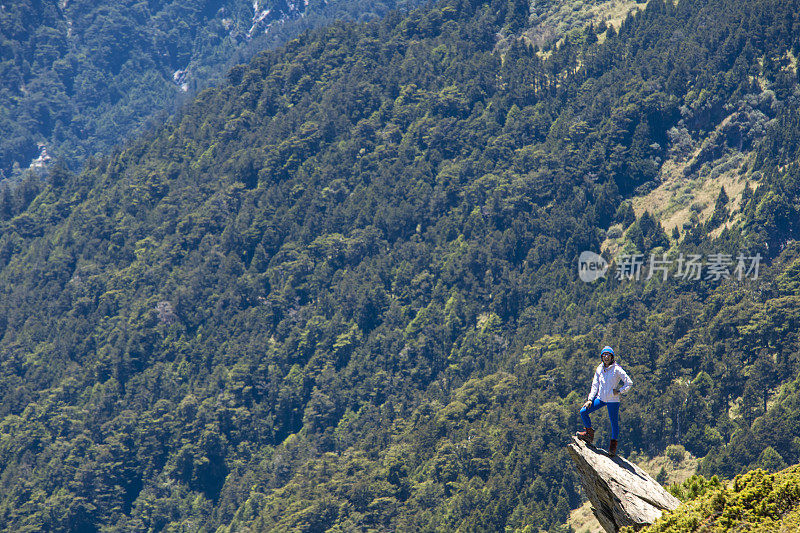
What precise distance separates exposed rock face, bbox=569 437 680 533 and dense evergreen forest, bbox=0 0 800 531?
165 ft

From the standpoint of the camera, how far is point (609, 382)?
22.1m

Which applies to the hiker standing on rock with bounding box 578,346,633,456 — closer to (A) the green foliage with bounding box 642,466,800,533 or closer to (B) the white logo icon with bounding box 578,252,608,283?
(A) the green foliage with bounding box 642,466,800,533

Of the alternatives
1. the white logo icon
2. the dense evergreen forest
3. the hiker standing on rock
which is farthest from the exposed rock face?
the white logo icon

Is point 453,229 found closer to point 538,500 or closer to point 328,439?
point 328,439

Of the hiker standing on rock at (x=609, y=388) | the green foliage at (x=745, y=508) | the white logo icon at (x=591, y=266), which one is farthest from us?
the white logo icon at (x=591, y=266)

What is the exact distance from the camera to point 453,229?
14112 cm

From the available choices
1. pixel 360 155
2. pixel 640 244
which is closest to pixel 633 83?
pixel 640 244

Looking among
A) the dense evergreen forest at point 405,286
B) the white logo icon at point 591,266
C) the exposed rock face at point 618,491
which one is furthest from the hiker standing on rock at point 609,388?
the white logo icon at point 591,266

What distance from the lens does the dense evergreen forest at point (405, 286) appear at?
86.9m

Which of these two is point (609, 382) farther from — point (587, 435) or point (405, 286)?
point (405, 286)

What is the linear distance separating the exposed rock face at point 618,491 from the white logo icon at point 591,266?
97.0 metres

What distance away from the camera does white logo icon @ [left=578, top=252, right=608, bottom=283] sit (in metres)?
119

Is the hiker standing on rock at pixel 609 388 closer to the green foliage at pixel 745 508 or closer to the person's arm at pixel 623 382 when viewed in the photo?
the person's arm at pixel 623 382

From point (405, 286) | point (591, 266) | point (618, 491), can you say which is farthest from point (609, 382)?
point (405, 286)
